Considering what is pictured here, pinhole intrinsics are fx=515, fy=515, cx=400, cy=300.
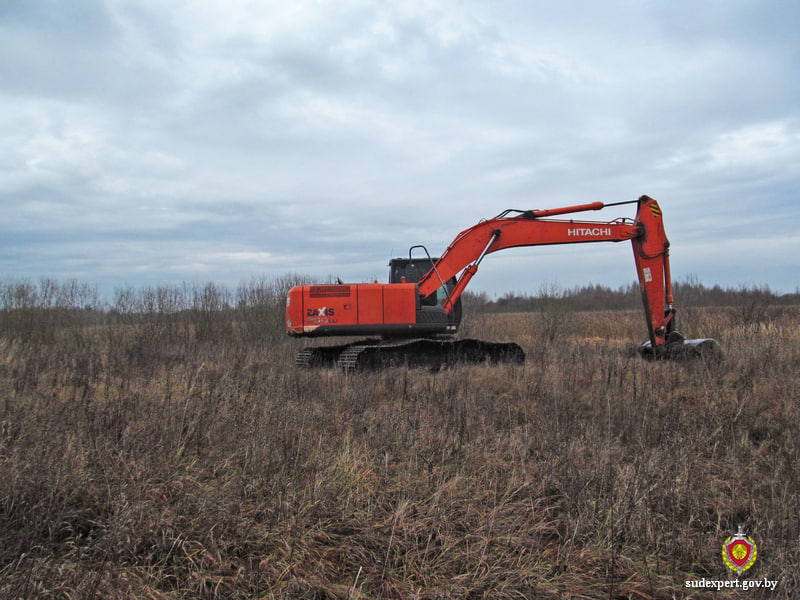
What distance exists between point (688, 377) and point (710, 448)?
3.43 metres

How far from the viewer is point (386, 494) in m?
3.65

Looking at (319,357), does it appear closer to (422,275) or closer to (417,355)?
(417,355)

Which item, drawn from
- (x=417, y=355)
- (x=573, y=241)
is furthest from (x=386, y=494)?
(x=573, y=241)

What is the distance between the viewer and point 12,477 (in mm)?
3215

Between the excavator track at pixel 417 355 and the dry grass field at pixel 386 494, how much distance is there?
3281 mm

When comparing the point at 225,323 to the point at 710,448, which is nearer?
the point at 710,448

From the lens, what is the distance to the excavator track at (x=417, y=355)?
9.80 meters

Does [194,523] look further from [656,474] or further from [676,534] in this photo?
[656,474]

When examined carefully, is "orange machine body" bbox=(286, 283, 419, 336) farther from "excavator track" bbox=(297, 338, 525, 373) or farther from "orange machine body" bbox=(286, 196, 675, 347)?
"excavator track" bbox=(297, 338, 525, 373)

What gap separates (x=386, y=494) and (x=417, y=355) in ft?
21.9

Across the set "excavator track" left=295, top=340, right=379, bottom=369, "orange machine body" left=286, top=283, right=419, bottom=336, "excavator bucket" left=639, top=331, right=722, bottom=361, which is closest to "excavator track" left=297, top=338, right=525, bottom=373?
"excavator track" left=295, top=340, right=379, bottom=369

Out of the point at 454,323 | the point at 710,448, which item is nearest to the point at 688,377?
the point at 710,448

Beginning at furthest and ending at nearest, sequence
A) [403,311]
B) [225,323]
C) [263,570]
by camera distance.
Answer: [225,323] < [403,311] < [263,570]

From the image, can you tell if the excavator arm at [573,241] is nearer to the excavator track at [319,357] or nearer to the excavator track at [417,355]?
the excavator track at [417,355]
